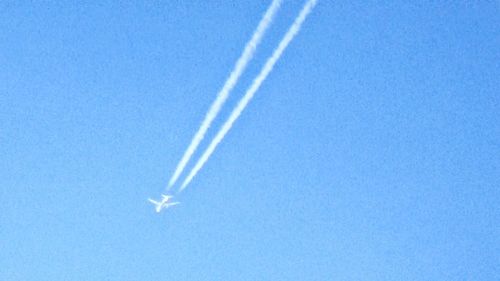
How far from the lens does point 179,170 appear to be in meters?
12.7

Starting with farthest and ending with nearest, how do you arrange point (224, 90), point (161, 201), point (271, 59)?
point (161, 201)
point (224, 90)
point (271, 59)

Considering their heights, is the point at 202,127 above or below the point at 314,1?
below

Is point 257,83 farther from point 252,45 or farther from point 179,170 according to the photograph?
point 179,170

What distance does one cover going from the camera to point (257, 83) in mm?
10961

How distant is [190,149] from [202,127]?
26.1 inches

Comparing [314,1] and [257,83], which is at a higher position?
[314,1]

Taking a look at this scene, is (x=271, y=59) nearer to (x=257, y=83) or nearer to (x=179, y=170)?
(x=257, y=83)

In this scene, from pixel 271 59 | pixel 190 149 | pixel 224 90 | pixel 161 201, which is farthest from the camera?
pixel 161 201

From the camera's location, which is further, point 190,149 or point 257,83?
point 190,149

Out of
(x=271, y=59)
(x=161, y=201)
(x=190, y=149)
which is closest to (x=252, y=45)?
(x=271, y=59)

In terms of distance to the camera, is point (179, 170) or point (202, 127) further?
point (179, 170)

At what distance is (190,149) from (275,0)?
3.47m

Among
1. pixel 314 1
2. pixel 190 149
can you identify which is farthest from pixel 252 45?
pixel 190 149

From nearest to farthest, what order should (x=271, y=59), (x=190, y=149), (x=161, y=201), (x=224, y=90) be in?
(x=271, y=59)
(x=224, y=90)
(x=190, y=149)
(x=161, y=201)
